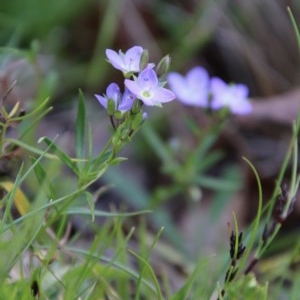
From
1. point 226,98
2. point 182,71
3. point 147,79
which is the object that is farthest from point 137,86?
point 182,71

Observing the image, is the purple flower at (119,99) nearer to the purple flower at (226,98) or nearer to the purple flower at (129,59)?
the purple flower at (129,59)

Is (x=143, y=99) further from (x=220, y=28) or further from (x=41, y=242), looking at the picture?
(x=220, y=28)

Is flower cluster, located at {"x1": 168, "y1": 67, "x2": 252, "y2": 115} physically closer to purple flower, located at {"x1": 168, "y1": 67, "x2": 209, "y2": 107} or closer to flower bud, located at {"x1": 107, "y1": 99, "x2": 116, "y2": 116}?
purple flower, located at {"x1": 168, "y1": 67, "x2": 209, "y2": 107}

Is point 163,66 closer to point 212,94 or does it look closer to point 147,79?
point 147,79

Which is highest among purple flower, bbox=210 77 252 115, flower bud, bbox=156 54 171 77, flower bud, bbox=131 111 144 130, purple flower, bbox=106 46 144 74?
purple flower, bbox=106 46 144 74

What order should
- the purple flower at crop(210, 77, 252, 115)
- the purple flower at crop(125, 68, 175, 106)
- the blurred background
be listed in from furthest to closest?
1. the blurred background
2. the purple flower at crop(210, 77, 252, 115)
3. the purple flower at crop(125, 68, 175, 106)

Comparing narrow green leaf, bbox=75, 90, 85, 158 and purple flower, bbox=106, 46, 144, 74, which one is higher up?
purple flower, bbox=106, 46, 144, 74

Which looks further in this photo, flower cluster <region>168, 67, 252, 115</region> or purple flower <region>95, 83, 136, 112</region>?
flower cluster <region>168, 67, 252, 115</region>

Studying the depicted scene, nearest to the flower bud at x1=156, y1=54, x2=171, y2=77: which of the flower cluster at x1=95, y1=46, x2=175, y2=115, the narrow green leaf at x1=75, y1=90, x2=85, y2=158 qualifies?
the flower cluster at x1=95, y1=46, x2=175, y2=115
